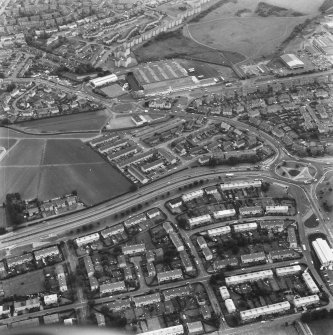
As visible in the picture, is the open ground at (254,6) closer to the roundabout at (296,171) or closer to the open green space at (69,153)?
the roundabout at (296,171)

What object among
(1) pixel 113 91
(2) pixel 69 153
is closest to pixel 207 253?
(2) pixel 69 153

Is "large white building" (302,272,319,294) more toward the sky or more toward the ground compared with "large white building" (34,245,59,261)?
more toward the sky

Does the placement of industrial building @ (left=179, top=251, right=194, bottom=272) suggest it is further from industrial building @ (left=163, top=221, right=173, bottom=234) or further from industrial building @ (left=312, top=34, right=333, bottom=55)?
industrial building @ (left=312, top=34, right=333, bottom=55)

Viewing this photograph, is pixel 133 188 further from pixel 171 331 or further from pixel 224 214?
pixel 171 331

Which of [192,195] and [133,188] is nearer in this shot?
[192,195]

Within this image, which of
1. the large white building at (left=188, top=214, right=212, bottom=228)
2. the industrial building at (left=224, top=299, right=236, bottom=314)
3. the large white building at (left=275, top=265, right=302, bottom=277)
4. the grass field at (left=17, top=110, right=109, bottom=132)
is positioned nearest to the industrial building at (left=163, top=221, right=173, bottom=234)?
the large white building at (left=188, top=214, right=212, bottom=228)

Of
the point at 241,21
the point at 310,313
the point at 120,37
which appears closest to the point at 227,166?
the point at 310,313

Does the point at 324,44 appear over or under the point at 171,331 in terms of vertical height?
over
